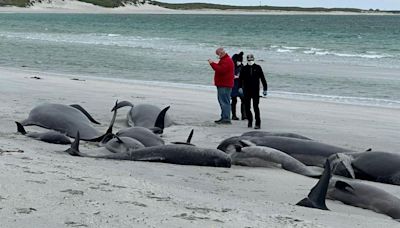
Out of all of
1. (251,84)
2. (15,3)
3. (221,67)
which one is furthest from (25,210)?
(15,3)

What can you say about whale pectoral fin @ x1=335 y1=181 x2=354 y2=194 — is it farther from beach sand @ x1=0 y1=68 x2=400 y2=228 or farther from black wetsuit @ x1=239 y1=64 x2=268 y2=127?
black wetsuit @ x1=239 y1=64 x2=268 y2=127

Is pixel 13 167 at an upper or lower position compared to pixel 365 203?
upper

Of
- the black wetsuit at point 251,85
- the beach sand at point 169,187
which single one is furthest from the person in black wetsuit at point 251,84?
the beach sand at point 169,187

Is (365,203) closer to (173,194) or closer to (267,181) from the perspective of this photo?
(267,181)

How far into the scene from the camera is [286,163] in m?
9.62

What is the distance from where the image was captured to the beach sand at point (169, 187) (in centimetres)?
561

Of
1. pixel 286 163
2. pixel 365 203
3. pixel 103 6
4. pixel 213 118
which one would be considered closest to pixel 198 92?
pixel 213 118

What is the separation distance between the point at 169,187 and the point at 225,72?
726 centimetres

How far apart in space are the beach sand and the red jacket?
2.88 feet

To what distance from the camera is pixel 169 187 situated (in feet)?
22.9

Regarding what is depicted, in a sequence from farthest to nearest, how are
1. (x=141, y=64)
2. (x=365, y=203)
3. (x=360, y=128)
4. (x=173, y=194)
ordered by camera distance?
(x=141, y=64) → (x=360, y=128) → (x=365, y=203) → (x=173, y=194)

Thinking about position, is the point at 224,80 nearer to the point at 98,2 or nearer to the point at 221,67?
the point at 221,67

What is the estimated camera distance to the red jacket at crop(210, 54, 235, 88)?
1395 cm

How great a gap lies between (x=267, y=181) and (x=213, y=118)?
6.26 m
